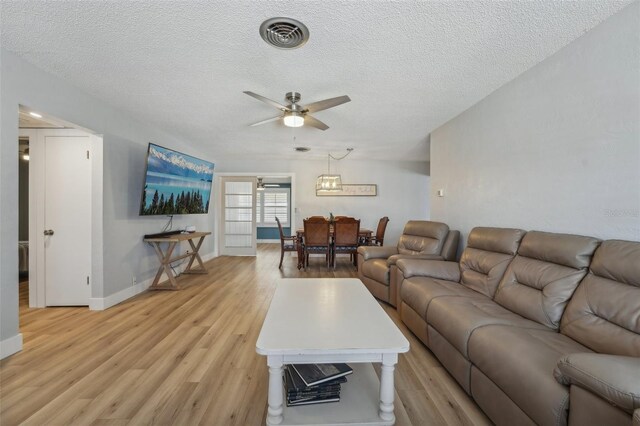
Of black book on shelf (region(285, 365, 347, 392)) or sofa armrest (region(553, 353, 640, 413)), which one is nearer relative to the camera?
sofa armrest (region(553, 353, 640, 413))

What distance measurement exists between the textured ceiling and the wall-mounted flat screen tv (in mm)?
643

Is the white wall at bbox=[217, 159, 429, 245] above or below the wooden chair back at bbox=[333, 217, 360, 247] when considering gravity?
above

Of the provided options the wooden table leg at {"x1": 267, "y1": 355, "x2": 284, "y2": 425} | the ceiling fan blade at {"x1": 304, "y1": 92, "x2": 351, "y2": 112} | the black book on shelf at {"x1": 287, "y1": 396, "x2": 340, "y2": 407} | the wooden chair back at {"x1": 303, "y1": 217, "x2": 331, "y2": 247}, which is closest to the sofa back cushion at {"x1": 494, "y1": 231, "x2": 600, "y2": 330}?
the black book on shelf at {"x1": 287, "y1": 396, "x2": 340, "y2": 407}

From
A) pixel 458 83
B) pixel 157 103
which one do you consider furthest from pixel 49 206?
pixel 458 83

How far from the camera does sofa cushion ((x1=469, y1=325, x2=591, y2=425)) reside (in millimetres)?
1058

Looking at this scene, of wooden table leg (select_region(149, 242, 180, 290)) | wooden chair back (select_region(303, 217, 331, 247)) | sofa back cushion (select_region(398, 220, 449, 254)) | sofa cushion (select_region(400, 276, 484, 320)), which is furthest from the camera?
wooden chair back (select_region(303, 217, 331, 247))

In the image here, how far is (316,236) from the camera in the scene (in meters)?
4.98

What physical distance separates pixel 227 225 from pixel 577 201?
6.31 metres

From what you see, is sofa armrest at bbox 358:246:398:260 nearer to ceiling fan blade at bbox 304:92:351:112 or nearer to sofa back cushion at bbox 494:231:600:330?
sofa back cushion at bbox 494:231:600:330

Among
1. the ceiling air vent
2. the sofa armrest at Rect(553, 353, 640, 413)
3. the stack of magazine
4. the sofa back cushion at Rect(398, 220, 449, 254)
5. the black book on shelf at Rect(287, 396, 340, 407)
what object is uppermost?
the ceiling air vent

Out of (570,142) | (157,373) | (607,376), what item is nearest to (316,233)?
(157,373)

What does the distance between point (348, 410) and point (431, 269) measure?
171 centimetres

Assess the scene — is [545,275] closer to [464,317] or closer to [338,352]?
[464,317]

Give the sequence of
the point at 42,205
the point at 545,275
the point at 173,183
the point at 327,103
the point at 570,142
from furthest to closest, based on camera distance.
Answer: the point at 173,183 → the point at 42,205 → the point at 327,103 → the point at 570,142 → the point at 545,275
